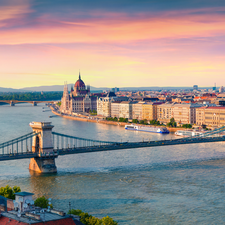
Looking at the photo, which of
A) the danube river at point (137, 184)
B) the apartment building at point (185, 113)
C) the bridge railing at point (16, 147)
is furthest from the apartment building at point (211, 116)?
the bridge railing at point (16, 147)

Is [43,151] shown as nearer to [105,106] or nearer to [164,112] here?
[164,112]

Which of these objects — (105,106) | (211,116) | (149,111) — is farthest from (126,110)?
(211,116)

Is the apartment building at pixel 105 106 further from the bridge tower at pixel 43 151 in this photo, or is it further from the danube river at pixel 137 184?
the bridge tower at pixel 43 151

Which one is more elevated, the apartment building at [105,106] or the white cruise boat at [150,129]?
the apartment building at [105,106]

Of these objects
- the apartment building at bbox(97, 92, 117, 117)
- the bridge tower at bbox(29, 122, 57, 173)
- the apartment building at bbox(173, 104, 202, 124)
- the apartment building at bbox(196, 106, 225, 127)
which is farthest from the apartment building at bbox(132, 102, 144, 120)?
the bridge tower at bbox(29, 122, 57, 173)

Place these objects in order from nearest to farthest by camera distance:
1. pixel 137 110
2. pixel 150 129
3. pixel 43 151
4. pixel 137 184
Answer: pixel 137 184
pixel 43 151
pixel 150 129
pixel 137 110

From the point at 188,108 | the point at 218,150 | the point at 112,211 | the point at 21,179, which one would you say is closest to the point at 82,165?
the point at 21,179
